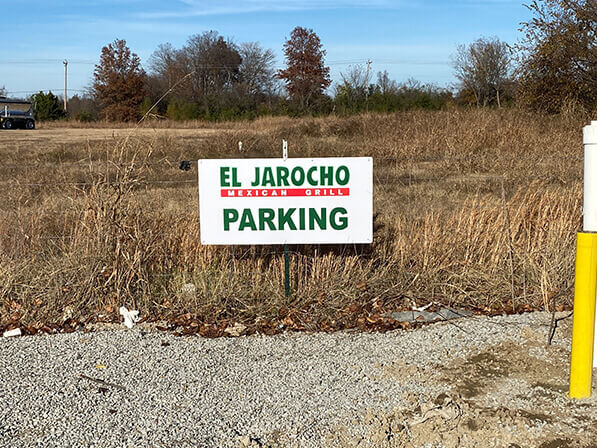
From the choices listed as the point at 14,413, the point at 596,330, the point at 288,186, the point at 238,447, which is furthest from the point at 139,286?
the point at 596,330

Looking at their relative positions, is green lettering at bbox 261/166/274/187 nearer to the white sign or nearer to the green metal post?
the white sign

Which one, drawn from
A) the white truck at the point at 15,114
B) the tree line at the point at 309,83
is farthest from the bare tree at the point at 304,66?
the white truck at the point at 15,114

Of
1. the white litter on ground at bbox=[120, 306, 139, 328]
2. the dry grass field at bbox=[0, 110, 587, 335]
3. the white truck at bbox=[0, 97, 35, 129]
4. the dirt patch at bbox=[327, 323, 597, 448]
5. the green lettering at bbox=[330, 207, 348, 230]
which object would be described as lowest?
the dirt patch at bbox=[327, 323, 597, 448]

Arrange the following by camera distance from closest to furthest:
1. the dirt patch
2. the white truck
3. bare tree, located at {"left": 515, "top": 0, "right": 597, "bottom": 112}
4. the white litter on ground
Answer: the dirt patch < the white litter on ground < bare tree, located at {"left": 515, "top": 0, "right": 597, "bottom": 112} < the white truck

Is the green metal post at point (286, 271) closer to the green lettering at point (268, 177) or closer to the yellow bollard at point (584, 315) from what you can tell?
the green lettering at point (268, 177)

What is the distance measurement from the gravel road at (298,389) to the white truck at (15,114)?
56387 millimetres

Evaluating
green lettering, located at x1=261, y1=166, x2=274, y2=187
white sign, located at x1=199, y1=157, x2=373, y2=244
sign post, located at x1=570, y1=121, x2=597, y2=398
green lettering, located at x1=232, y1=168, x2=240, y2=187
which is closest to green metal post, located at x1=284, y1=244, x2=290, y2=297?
white sign, located at x1=199, y1=157, x2=373, y2=244

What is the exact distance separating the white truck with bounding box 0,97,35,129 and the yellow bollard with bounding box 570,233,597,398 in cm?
5865

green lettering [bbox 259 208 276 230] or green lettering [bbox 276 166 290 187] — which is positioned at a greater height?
green lettering [bbox 276 166 290 187]

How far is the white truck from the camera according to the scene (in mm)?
56688

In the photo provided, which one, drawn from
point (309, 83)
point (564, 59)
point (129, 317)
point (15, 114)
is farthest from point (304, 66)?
point (129, 317)

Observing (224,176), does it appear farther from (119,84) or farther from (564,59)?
(119,84)

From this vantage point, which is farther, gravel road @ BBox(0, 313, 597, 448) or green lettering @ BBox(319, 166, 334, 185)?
green lettering @ BBox(319, 166, 334, 185)

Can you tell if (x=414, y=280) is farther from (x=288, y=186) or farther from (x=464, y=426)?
(x=464, y=426)
